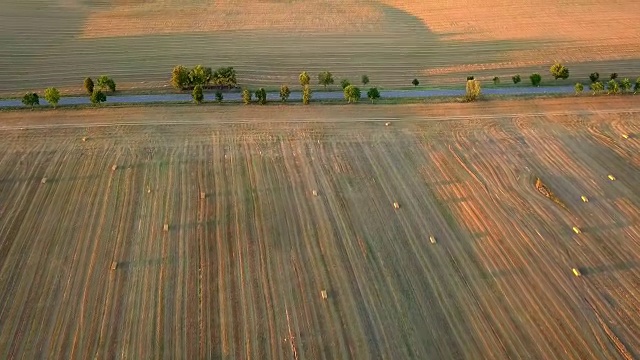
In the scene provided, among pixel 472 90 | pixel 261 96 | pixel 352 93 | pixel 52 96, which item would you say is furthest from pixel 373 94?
pixel 52 96

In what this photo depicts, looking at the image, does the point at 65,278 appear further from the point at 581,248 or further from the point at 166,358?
the point at 581,248

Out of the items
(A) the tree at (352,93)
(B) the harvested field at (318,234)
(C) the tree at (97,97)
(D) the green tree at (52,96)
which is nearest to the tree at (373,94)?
(A) the tree at (352,93)

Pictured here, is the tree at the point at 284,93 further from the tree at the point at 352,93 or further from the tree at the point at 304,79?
the tree at the point at 352,93

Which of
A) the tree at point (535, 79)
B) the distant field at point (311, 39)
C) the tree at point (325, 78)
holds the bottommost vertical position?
the tree at point (535, 79)

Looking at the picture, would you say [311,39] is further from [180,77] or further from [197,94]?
[197,94]

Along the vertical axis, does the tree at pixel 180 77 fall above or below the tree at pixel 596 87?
above

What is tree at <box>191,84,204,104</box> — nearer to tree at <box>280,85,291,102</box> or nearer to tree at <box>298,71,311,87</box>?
tree at <box>280,85,291,102</box>
